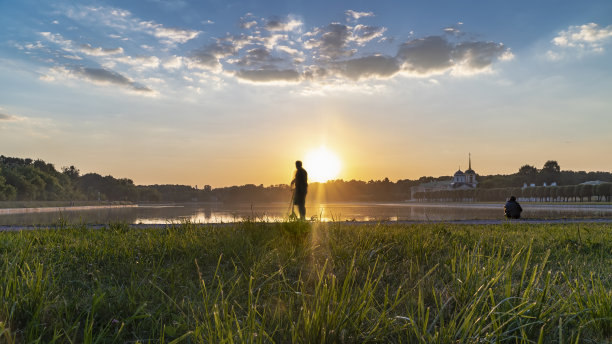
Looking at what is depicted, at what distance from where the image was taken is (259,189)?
531ft

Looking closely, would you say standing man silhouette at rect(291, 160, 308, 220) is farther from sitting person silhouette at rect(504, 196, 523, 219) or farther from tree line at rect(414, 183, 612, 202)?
tree line at rect(414, 183, 612, 202)

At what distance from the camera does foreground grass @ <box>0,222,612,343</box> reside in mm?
2111

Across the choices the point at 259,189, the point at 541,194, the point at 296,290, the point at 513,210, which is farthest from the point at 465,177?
the point at 296,290

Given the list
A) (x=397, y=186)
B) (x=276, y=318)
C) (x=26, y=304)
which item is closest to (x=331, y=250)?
(x=276, y=318)

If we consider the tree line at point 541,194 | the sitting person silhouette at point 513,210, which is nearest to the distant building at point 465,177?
the tree line at point 541,194

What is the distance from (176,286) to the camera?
353 centimetres

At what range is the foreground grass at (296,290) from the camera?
2111mm

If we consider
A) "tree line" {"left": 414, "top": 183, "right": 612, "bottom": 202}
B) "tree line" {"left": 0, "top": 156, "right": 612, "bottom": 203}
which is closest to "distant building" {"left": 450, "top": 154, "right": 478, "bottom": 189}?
"tree line" {"left": 0, "top": 156, "right": 612, "bottom": 203}

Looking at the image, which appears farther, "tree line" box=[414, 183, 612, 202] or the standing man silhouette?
"tree line" box=[414, 183, 612, 202]

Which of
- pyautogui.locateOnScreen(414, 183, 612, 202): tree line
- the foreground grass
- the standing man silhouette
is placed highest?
the standing man silhouette

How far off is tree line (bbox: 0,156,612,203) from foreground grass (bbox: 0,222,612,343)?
41.1 feet

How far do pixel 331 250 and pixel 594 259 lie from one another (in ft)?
11.7

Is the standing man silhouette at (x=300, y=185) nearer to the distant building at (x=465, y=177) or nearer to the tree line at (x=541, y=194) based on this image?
the tree line at (x=541, y=194)

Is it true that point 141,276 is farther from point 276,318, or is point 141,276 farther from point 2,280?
point 276,318
